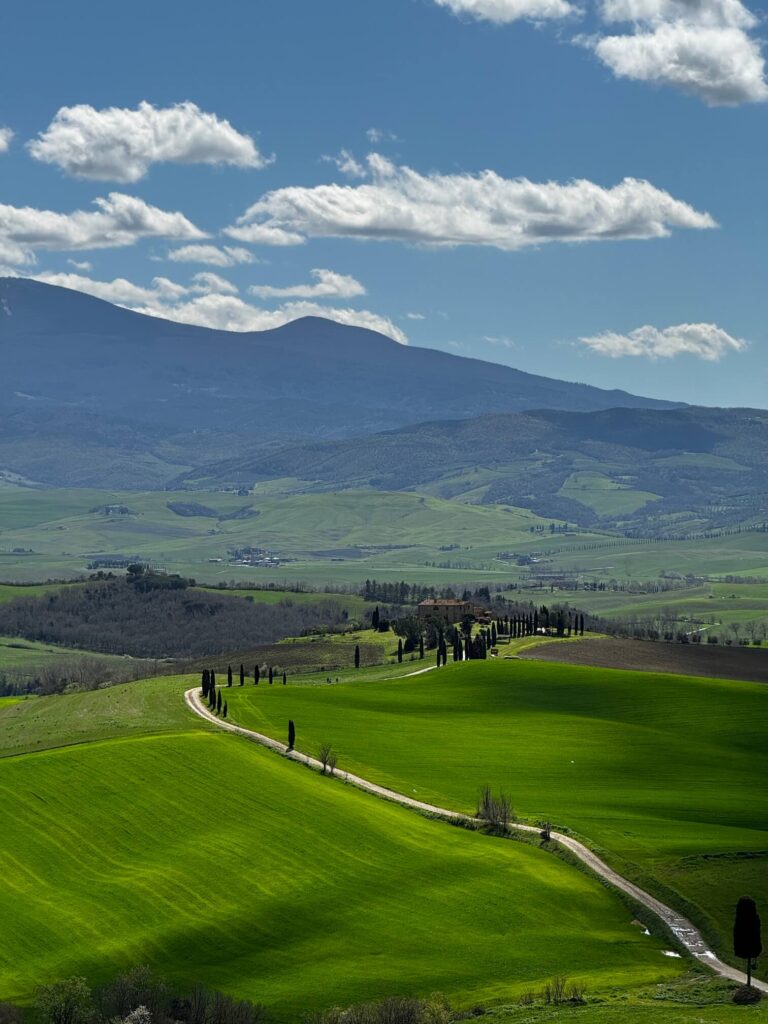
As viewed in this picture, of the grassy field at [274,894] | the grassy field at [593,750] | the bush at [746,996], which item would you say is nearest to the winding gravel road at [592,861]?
the bush at [746,996]

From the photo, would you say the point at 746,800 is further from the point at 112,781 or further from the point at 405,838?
the point at 112,781

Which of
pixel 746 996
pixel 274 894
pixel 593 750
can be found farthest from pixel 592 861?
pixel 593 750

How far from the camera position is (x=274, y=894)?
7331cm

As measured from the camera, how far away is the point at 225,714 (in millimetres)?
121562

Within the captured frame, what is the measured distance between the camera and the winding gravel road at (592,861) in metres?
63.8

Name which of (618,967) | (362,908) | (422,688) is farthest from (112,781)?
(422,688)

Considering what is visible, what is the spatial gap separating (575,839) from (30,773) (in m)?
33.5

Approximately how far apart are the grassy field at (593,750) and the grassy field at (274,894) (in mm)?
6104

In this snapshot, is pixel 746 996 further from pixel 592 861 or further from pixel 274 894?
pixel 274 894

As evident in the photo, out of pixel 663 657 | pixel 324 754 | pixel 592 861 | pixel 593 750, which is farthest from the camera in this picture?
pixel 663 657

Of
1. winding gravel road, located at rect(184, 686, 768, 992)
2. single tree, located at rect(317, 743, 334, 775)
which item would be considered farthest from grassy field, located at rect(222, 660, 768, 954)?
single tree, located at rect(317, 743, 334, 775)

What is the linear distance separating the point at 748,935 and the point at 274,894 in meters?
23.2

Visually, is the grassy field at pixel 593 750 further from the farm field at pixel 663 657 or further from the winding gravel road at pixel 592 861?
the farm field at pixel 663 657

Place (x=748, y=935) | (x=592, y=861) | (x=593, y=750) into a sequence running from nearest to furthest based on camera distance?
(x=748, y=935) → (x=592, y=861) → (x=593, y=750)
